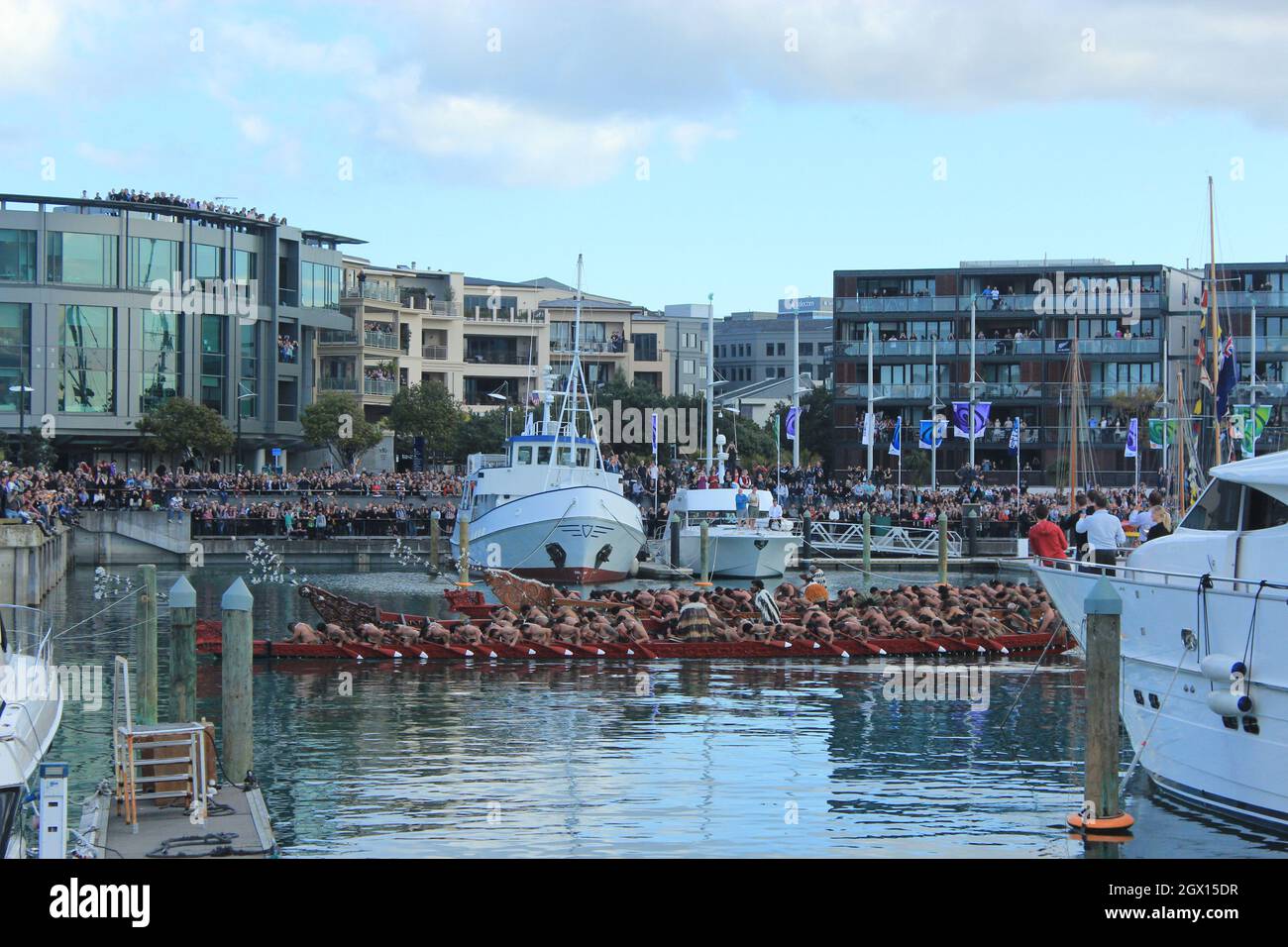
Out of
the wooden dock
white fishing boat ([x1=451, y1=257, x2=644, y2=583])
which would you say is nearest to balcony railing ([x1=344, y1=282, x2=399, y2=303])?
white fishing boat ([x1=451, y1=257, x2=644, y2=583])

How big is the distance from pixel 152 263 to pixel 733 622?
55742 millimetres

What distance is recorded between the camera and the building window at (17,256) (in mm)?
82875

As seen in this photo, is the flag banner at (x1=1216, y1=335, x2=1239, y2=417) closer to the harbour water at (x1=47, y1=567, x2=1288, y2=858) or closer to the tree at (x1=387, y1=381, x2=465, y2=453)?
the harbour water at (x1=47, y1=567, x2=1288, y2=858)

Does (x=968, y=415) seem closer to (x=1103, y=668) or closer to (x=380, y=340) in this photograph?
(x=380, y=340)

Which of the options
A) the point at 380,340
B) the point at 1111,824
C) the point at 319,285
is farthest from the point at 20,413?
the point at 1111,824

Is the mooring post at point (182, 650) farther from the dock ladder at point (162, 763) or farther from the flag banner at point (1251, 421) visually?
the flag banner at point (1251, 421)

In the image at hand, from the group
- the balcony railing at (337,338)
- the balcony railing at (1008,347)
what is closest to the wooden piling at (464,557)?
the balcony railing at (337,338)

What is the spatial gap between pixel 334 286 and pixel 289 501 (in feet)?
92.4

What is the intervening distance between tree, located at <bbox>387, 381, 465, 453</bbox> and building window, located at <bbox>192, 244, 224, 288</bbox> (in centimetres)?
1590

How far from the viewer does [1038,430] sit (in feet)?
326

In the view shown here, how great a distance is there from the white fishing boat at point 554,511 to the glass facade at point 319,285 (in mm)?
35146

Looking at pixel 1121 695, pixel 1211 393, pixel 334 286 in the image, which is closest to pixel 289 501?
pixel 334 286
